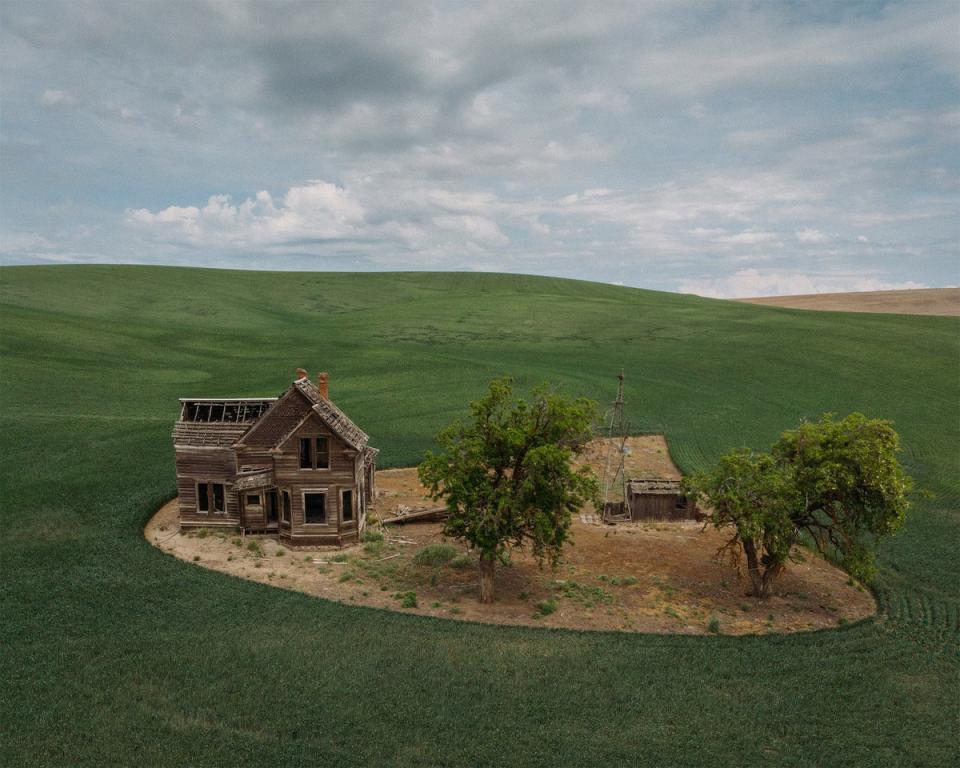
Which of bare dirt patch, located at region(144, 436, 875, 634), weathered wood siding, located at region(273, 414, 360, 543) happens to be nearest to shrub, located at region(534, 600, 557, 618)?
bare dirt patch, located at region(144, 436, 875, 634)

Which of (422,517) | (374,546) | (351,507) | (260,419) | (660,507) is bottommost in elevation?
(374,546)

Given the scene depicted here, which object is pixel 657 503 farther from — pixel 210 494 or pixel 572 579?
pixel 210 494

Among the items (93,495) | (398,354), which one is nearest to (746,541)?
(93,495)

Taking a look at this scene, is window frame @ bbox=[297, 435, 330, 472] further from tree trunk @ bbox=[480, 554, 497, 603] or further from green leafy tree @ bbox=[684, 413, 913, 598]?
green leafy tree @ bbox=[684, 413, 913, 598]

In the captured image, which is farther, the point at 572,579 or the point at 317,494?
the point at 317,494

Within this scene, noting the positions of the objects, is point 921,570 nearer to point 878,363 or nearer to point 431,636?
point 431,636

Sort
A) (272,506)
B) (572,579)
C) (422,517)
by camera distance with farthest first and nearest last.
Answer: (422,517), (272,506), (572,579)

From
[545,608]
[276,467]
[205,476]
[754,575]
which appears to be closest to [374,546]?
[276,467]
